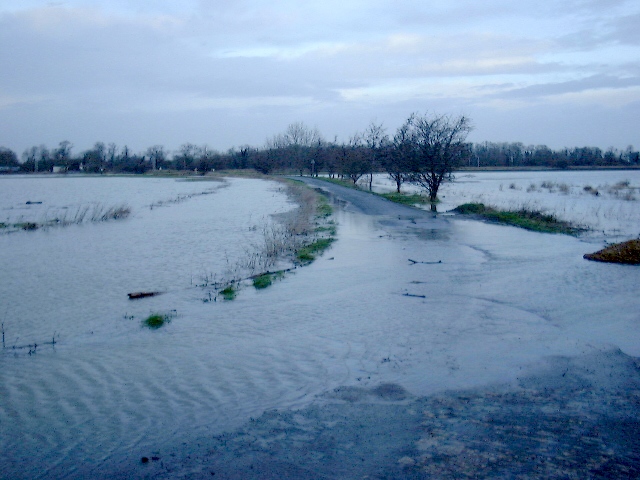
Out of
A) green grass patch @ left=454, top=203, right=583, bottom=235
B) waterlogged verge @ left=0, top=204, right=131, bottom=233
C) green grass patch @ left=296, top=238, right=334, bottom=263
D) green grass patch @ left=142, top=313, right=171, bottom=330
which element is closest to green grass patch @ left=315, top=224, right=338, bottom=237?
green grass patch @ left=296, top=238, right=334, bottom=263

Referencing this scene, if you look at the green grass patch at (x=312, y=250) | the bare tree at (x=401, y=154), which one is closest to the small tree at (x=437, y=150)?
the bare tree at (x=401, y=154)

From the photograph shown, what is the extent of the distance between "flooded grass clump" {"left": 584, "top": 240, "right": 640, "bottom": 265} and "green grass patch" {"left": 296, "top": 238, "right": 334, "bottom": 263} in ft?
24.2

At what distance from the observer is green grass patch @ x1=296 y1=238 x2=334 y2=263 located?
53.3ft

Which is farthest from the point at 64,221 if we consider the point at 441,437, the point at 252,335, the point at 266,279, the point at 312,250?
the point at 441,437

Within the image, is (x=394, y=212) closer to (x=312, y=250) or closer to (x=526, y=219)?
(x=526, y=219)

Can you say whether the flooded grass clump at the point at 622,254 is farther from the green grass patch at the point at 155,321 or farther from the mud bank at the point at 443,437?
the green grass patch at the point at 155,321

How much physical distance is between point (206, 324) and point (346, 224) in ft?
49.5

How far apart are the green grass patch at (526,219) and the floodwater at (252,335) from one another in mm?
3831

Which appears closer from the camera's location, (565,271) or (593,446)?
(593,446)

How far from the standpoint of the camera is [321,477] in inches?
191

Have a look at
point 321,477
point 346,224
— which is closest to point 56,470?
point 321,477

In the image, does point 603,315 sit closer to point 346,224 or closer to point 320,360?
point 320,360

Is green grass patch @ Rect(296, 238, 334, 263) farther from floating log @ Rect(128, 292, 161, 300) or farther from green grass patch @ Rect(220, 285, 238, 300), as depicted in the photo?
floating log @ Rect(128, 292, 161, 300)

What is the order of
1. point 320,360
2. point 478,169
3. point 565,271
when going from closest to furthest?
point 320,360, point 565,271, point 478,169
